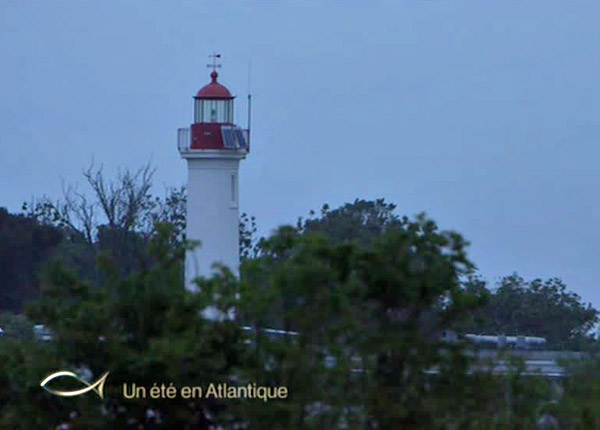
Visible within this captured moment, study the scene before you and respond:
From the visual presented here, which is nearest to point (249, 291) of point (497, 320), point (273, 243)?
point (273, 243)

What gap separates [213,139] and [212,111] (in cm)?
54

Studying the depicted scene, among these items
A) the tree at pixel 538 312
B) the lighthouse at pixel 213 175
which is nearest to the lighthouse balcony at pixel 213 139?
the lighthouse at pixel 213 175

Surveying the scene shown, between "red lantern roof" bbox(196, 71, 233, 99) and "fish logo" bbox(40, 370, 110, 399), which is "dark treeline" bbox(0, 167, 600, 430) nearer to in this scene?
"fish logo" bbox(40, 370, 110, 399)

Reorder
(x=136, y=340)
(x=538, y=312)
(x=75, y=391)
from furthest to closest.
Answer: (x=538, y=312)
(x=75, y=391)
(x=136, y=340)

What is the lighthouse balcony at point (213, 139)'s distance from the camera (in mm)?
30781

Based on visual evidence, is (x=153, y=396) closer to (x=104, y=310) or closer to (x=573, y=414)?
(x=104, y=310)

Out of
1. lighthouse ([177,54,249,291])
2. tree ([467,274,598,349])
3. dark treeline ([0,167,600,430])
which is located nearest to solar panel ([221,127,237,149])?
lighthouse ([177,54,249,291])

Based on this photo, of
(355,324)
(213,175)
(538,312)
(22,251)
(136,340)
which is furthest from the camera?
(22,251)

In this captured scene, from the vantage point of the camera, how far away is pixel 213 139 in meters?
30.9

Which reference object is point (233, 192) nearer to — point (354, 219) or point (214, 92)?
point (214, 92)

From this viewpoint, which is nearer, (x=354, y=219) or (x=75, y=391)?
(x=75, y=391)

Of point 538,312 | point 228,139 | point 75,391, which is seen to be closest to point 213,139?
point 228,139

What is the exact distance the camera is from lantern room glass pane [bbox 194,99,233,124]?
A: 3106 centimetres

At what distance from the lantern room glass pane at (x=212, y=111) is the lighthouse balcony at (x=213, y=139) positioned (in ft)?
0.48
